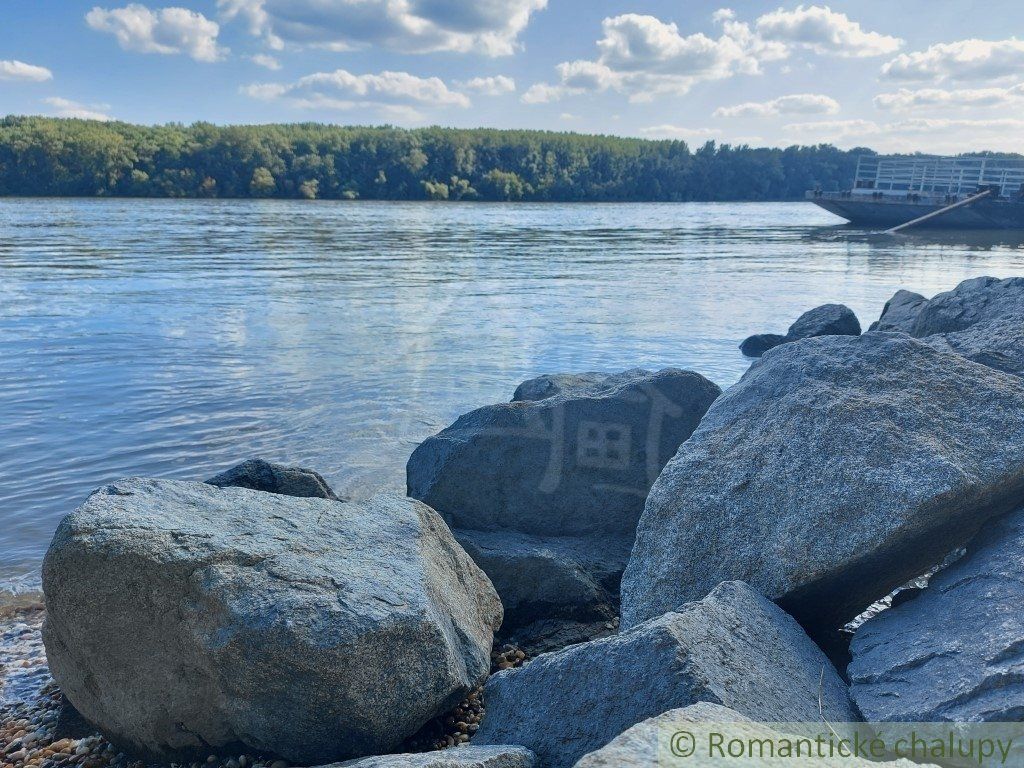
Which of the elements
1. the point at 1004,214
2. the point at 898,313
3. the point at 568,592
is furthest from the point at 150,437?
the point at 1004,214

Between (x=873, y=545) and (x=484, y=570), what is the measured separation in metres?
2.32

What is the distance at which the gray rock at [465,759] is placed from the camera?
287cm

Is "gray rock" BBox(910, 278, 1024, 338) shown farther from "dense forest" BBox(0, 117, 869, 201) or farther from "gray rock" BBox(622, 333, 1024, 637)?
"dense forest" BBox(0, 117, 869, 201)

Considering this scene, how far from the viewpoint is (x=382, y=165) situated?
334ft

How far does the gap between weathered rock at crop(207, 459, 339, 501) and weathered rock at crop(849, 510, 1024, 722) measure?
3.24 metres

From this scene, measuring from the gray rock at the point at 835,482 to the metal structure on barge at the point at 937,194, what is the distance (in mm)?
49667

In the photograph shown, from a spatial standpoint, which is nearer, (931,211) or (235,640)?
(235,640)

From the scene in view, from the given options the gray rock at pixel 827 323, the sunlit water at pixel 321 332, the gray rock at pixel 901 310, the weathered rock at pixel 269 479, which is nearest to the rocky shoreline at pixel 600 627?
the weathered rock at pixel 269 479

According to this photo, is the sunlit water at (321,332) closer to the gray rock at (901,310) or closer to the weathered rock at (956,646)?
the gray rock at (901,310)

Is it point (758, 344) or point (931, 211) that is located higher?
point (931, 211)

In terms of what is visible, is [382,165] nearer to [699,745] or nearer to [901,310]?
[901,310]

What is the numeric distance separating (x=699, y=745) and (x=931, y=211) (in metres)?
58.4

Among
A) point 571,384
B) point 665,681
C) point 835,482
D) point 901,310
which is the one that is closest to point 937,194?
point 901,310

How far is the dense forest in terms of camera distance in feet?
274
